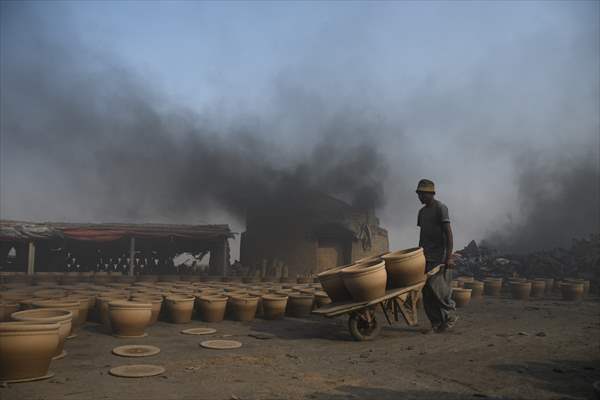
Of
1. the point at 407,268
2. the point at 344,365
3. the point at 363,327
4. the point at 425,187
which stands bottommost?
the point at 344,365

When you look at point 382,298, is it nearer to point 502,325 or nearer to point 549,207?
point 502,325

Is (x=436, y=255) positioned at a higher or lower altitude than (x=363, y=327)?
higher

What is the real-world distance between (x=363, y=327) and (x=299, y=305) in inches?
97.8

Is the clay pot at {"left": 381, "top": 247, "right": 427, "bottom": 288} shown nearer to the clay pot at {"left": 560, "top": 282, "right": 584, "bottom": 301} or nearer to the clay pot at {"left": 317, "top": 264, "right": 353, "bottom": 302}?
the clay pot at {"left": 317, "top": 264, "right": 353, "bottom": 302}

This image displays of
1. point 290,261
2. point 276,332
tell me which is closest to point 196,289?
point 276,332

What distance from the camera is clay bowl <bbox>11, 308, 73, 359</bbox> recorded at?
15.4 feet

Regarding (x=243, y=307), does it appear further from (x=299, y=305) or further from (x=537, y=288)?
(x=537, y=288)

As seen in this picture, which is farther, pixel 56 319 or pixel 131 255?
pixel 131 255

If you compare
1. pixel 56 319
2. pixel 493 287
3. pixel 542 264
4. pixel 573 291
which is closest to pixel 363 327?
pixel 56 319

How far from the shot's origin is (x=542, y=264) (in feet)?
60.3

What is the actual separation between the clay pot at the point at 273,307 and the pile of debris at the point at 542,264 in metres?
12.4

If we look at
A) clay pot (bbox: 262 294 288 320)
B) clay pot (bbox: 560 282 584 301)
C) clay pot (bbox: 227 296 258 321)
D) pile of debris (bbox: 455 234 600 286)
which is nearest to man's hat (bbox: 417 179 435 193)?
clay pot (bbox: 262 294 288 320)

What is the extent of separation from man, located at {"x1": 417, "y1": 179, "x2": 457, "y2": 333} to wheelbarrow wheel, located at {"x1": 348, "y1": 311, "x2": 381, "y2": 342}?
97 centimetres

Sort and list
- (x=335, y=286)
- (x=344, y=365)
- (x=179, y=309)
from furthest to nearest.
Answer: (x=179, y=309) < (x=335, y=286) < (x=344, y=365)
